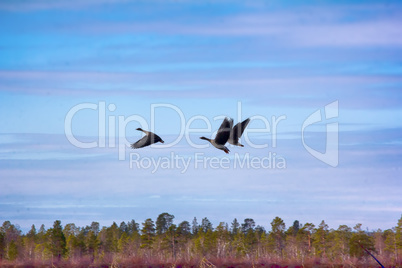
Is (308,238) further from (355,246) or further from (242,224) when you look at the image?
(242,224)

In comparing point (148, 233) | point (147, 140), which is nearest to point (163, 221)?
point (148, 233)

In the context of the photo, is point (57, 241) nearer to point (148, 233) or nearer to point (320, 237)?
point (148, 233)

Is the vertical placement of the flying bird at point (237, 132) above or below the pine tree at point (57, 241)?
above

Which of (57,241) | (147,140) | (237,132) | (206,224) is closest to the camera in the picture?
(237,132)

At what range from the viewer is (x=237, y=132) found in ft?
57.3

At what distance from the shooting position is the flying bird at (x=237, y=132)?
17.4 m

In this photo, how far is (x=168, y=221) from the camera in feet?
234

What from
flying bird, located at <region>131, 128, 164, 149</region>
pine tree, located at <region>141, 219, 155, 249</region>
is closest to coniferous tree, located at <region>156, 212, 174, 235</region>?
pine tree, located at <region>141, 219, 155, 249</region>

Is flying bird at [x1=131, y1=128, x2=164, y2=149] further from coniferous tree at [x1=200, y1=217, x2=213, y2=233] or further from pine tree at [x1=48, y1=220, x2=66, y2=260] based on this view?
coniferous tree at [x1=200, y1=217, x2=213, y2=233]

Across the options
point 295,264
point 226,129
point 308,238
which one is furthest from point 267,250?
point 226,129

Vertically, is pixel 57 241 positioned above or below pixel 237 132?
below

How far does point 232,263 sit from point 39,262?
11.9m

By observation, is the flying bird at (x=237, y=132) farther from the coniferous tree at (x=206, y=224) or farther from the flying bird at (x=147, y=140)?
the coniferous tree at (x=206, y=224)

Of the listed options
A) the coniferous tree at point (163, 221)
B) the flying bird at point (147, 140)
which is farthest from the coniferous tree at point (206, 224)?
the flying bird at point (147, 140)
